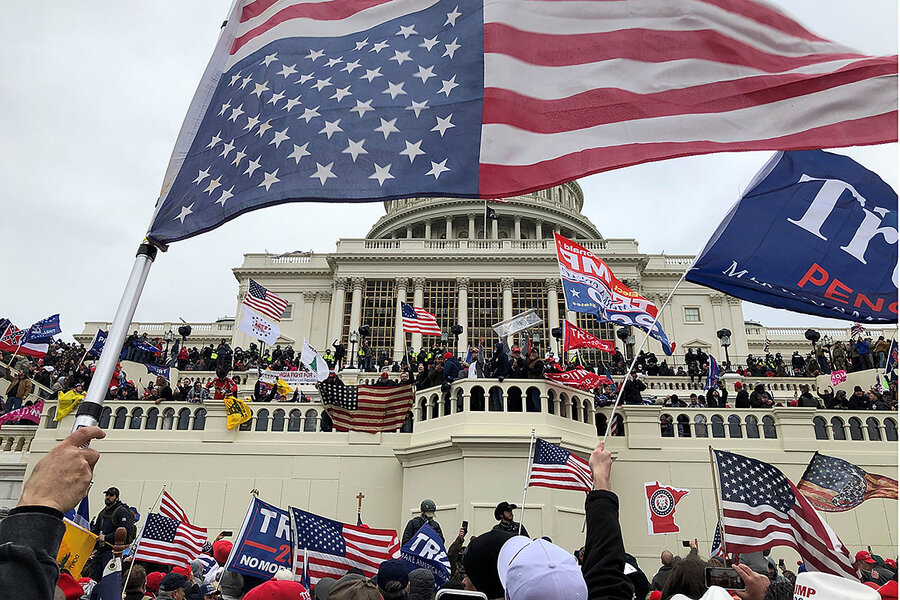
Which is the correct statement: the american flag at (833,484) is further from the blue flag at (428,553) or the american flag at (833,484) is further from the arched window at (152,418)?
the arched window at (152,418)

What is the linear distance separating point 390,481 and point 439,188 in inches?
520

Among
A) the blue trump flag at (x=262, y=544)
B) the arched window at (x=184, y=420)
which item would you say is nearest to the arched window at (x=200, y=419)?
the arched window at (x=184, y=420)

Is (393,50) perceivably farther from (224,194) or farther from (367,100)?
(224,194)

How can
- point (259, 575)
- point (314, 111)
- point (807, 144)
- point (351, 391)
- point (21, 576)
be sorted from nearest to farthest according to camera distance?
point (21, 576) < point (807, 144) < point (314, 111) < point (259, 575) < point (351, 391)

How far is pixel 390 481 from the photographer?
17.0 m

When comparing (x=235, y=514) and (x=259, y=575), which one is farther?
(x=235, y=514)

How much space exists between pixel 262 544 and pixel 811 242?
601cm

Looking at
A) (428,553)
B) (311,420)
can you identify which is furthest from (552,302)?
(428,553)

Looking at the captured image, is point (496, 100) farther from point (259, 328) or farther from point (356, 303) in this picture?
point (356, 303)

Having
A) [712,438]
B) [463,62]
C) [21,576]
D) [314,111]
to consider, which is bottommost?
[21,576]

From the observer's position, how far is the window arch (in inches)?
711

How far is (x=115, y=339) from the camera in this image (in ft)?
12.6

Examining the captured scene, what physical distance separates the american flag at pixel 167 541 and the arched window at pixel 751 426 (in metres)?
13.3

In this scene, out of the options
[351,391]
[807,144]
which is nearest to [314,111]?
[807,144]
